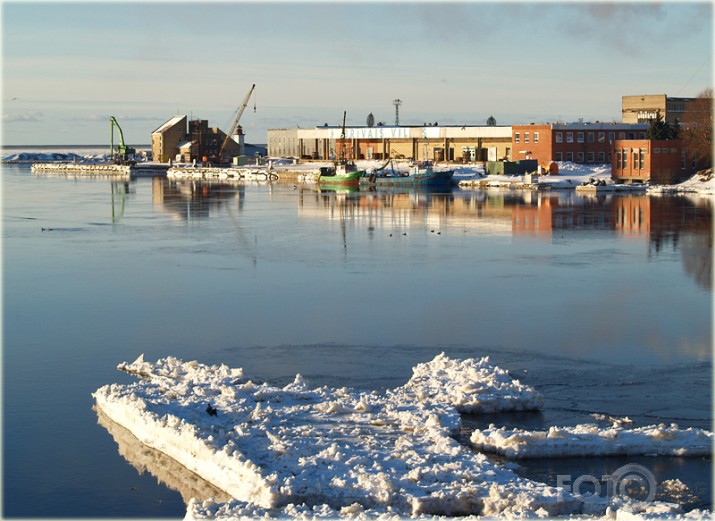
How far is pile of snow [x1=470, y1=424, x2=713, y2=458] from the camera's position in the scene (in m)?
9.27

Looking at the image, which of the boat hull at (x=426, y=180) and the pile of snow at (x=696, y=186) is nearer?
the pile of snow at (x=696, y=186)

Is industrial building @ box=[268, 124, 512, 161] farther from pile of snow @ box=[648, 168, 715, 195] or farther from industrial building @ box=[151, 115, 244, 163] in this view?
pile of snow @ box=[648, 168, 715, 195]

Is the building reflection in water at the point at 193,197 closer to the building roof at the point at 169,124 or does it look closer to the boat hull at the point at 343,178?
the boat hull at the point at 343,178

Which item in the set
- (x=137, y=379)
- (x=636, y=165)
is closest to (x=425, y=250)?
(x=137, y=379)

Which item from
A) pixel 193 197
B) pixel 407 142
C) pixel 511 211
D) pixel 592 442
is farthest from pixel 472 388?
pixel 407 142

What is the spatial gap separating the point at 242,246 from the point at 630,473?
1661 cm

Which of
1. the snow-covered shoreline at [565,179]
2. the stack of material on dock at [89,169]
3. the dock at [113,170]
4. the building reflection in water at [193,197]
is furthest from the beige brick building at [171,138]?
the building reflection in water at [193,197]

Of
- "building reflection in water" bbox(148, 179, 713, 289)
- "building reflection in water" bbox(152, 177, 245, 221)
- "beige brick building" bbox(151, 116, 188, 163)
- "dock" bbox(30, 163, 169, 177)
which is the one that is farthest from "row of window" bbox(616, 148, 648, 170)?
"beige brick building" bbox(151, 116, 188, 163)

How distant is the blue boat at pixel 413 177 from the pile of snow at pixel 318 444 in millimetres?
39653

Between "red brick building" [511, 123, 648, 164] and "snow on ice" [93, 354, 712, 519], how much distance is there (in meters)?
44.9

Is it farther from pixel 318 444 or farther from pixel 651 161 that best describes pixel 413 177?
pixel 318 444

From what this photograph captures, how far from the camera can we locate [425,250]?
2361 centimetres

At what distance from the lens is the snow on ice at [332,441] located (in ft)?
26.2

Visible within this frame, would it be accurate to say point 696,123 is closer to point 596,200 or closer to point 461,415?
point 596,200
